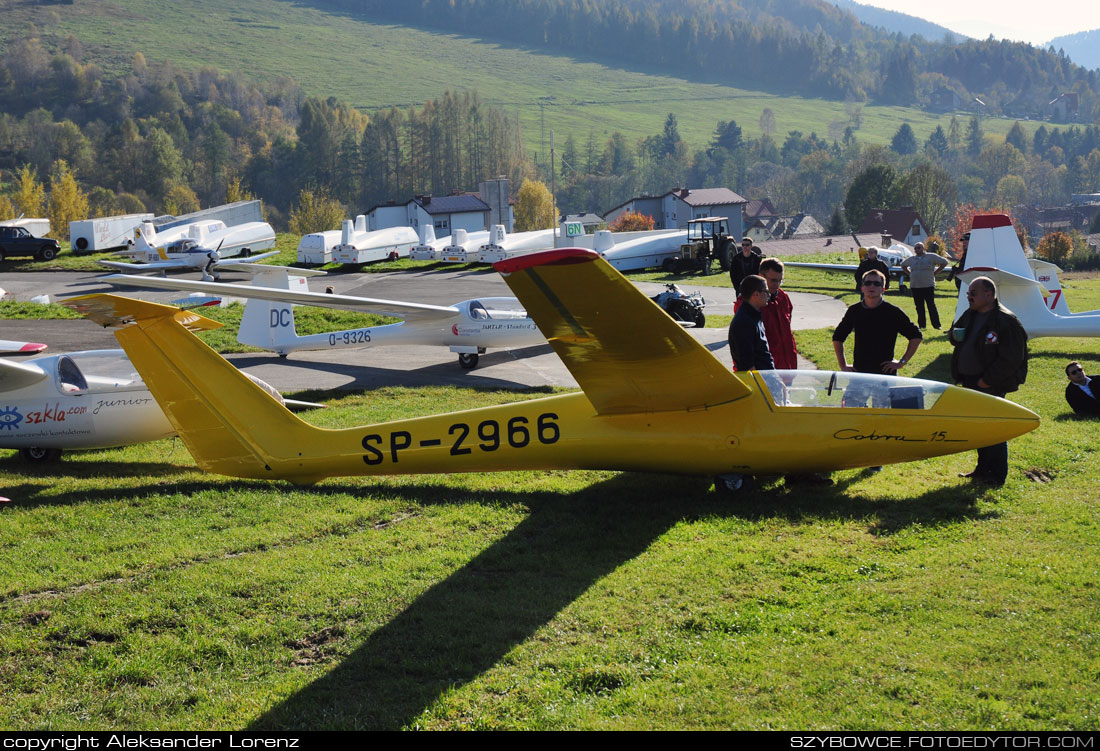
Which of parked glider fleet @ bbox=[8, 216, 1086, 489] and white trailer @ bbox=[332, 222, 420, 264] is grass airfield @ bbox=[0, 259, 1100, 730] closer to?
parked glider fleet @ bbox=[8, 216, 1086, 489]

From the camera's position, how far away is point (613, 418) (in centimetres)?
886

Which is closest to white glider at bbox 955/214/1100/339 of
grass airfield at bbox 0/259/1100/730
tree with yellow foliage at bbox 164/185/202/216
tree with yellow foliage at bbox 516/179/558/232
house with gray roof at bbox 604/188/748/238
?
grass airfield at bbox 0/259/1100/730

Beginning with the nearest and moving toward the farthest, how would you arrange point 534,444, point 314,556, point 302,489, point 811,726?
1. point 811,726
2. point 314,556
3. point 534,444
4. point 302,489

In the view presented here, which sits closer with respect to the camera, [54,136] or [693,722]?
[693,722]

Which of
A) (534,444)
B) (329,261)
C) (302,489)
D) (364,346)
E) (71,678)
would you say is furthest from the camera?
(329,261)

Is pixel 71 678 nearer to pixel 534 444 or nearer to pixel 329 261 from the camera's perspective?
pixel 534 444

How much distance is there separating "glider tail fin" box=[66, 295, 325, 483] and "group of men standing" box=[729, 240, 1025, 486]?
5026 millimetres

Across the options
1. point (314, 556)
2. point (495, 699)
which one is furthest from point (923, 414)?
point (314, 556)

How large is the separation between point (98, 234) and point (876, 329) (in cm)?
5159

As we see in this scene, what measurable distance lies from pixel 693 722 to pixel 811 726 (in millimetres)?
651

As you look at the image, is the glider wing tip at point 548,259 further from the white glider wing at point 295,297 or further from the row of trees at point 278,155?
the row of trees at point 278,155

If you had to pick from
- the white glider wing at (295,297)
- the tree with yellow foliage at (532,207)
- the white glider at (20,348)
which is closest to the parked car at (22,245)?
the white glider wing at (295,297)

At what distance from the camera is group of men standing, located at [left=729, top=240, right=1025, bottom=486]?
875 centimetres

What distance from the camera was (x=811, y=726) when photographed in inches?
186
